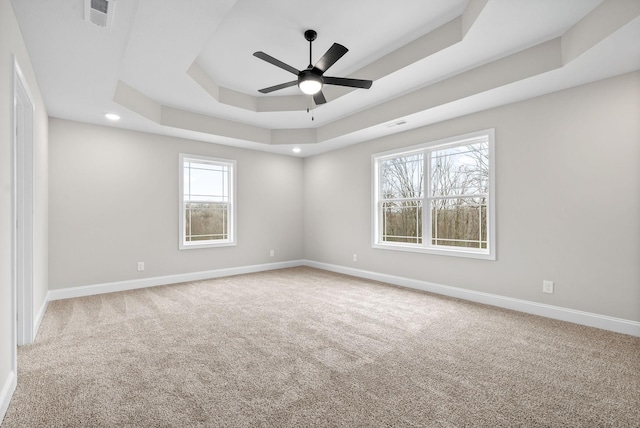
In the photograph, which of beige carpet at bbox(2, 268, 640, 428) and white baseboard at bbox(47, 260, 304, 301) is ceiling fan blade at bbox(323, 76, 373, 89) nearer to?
beige carpet at bbox(2, 268, 640, 428)

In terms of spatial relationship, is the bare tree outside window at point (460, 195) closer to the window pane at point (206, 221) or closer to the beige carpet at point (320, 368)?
the beige carpet at point (320, 368)

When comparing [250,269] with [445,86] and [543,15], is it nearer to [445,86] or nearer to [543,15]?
[445,86]

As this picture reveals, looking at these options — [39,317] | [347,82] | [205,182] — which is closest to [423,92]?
[347,82]

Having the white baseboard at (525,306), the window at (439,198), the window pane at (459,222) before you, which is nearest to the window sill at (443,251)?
the window at (439,198)

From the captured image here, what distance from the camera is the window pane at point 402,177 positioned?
4879 mm

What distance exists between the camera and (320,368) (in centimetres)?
231

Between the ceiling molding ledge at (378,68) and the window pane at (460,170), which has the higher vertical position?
the ceiling molding ledge at (378,68)

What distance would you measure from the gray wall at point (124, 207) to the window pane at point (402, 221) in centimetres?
255

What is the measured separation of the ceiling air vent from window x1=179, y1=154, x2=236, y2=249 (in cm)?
322

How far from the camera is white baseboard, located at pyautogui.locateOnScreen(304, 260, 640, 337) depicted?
2.99 meters

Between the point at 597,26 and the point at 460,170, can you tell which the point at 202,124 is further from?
the point at 597,26

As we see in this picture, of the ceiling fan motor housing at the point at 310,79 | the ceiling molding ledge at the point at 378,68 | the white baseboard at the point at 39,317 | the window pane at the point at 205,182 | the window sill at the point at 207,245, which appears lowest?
the white baseboard at the point at 39,317

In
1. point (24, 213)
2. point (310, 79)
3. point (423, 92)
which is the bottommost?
point (24, 213)

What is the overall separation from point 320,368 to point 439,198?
314cm
